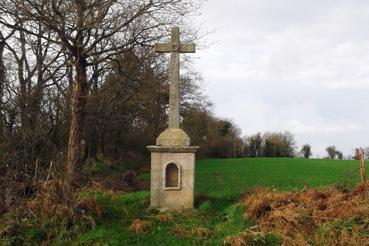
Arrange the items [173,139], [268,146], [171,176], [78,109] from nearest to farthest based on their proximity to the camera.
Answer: [173,139]
[171,176]
[78,109]
[268,146]

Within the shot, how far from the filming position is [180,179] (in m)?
12.1

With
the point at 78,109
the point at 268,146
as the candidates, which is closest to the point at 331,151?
the point at 268,146

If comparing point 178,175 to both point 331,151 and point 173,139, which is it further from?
point 331,151

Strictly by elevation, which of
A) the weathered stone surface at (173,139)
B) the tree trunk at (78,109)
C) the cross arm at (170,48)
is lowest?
the weathered stone surface at (173,139)

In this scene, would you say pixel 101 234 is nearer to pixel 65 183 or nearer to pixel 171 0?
pixel 65 183

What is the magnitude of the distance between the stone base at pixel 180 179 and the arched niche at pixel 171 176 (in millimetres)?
51

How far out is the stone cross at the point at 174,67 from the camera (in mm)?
12625

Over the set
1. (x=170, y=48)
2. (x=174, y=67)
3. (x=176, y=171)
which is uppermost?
(x=170, y=48)

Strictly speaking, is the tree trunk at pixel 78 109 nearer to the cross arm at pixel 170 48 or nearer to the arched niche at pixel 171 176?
the cross arm at pixel 170 48

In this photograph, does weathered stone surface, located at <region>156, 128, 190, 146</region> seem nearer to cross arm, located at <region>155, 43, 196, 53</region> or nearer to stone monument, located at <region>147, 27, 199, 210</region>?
stone monument, located at <region>147, 27, 199, 210</region>

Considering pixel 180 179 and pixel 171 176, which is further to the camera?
pixel 171 176

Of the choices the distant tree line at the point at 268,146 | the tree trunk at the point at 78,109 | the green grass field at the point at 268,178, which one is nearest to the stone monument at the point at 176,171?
the green grass field at the point at 268,178

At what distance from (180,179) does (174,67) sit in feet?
10.0

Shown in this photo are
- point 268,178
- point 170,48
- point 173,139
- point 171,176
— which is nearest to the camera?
point 173,139
